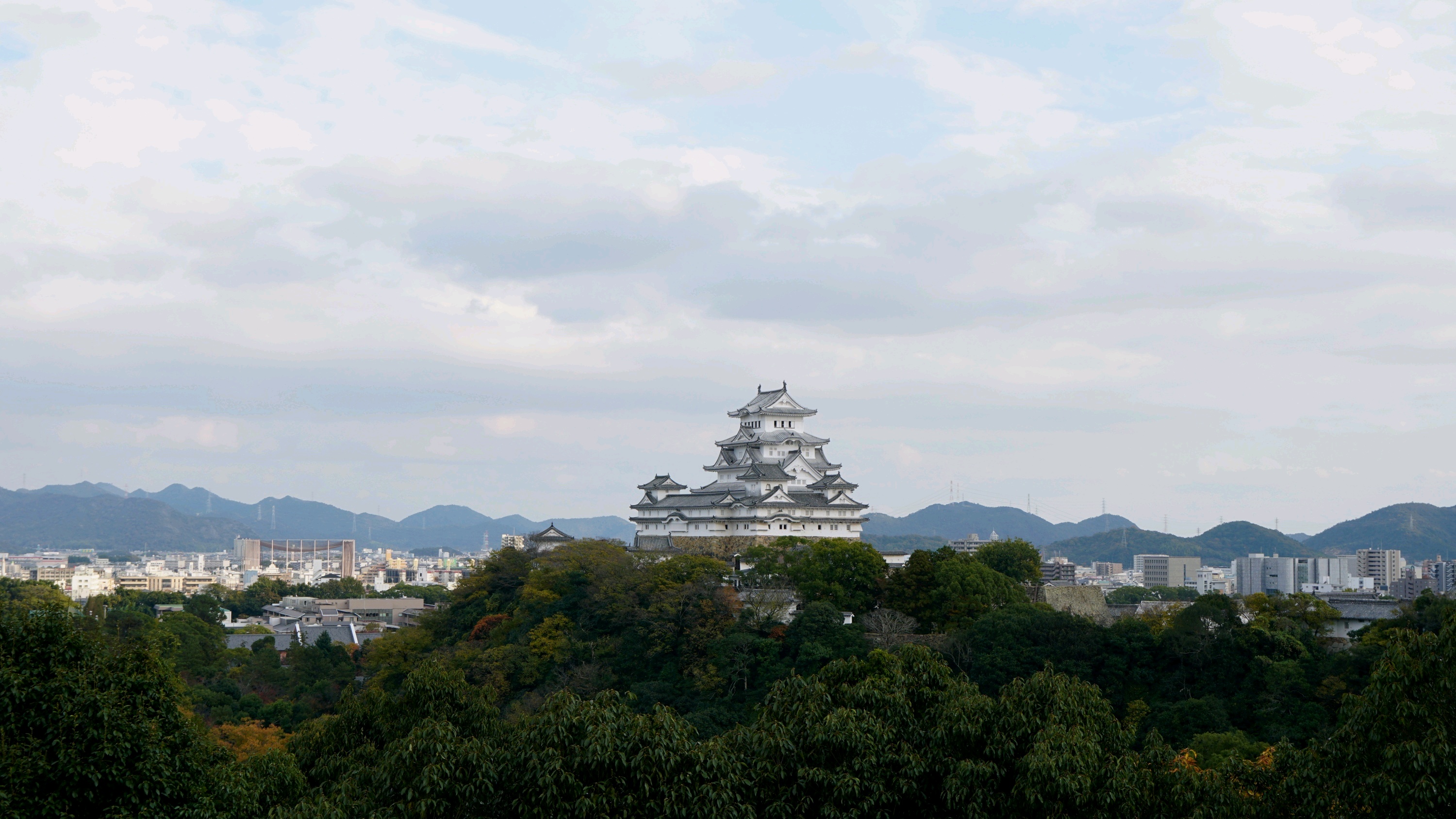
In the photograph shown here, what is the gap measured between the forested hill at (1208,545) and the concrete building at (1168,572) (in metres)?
27.8

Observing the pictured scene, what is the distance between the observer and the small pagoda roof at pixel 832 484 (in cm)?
4025

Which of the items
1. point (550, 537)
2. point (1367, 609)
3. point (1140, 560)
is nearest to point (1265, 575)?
point (1140, 560)

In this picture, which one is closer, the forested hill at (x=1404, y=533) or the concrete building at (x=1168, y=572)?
the concrete building at (x=1168, y=572)

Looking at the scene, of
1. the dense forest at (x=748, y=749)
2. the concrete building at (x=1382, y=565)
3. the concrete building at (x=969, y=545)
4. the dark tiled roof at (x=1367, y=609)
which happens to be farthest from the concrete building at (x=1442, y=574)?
the dense forest at (x=748, y=749)

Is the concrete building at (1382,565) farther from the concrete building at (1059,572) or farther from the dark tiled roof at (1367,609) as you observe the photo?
the dark tiled roof at (1367,609)

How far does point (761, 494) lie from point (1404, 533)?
166258 millimetres

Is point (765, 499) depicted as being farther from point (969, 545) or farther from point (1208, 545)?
point (1208, 545)

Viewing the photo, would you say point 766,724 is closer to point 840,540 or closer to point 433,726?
point 433,726

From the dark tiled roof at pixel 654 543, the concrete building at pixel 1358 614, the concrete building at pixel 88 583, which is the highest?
the dark tiled roof at pixel 654 543

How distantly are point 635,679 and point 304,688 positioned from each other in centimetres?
1346

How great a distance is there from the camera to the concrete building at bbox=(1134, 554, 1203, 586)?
138m

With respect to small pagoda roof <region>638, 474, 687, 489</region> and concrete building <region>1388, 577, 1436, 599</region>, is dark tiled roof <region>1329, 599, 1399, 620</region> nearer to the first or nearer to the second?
small pagoda roof <region>638, 474, 687, 489</region>

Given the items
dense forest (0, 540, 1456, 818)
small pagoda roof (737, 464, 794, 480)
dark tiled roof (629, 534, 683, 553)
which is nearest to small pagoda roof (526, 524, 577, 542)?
dark tiled roof (629, 534, 683, 553)

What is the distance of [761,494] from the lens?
39.8 meters
